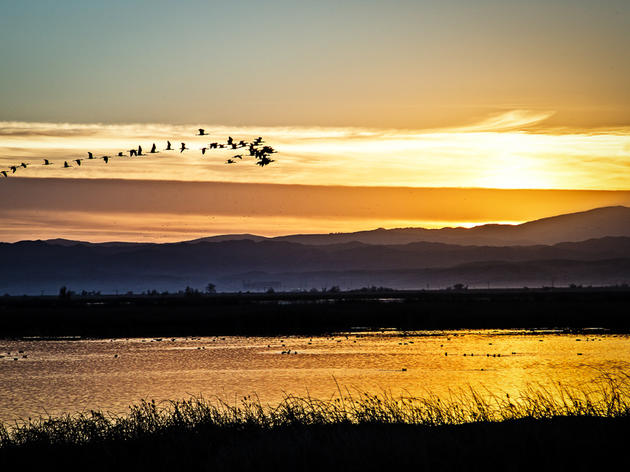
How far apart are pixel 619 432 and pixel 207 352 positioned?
40.3 m

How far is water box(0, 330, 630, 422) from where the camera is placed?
3888 cm

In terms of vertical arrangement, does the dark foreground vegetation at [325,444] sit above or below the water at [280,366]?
above

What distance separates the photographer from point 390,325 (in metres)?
84.1

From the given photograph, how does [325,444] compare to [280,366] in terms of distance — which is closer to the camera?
[325,444]

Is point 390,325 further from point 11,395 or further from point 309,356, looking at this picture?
point 11,395

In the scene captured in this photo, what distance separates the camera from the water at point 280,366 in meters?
38.9

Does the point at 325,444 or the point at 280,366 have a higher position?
the point at 325,444

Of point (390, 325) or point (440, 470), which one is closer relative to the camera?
point (440, 470)

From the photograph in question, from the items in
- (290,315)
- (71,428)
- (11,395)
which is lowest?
(290,315)

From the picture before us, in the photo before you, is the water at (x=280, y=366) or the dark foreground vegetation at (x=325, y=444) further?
the water at (x=280, y=366)

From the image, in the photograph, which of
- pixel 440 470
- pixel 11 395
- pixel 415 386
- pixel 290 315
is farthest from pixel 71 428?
pixel 290 315

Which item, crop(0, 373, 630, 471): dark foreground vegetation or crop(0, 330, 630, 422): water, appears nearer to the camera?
crop(0, 373, 630, 471): dark foreground vegetation

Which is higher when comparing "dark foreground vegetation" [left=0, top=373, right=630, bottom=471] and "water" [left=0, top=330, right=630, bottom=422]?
"dark foreground vegetation" [left=0, top=373, right=630, bottom=471]

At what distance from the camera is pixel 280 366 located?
160 feet
